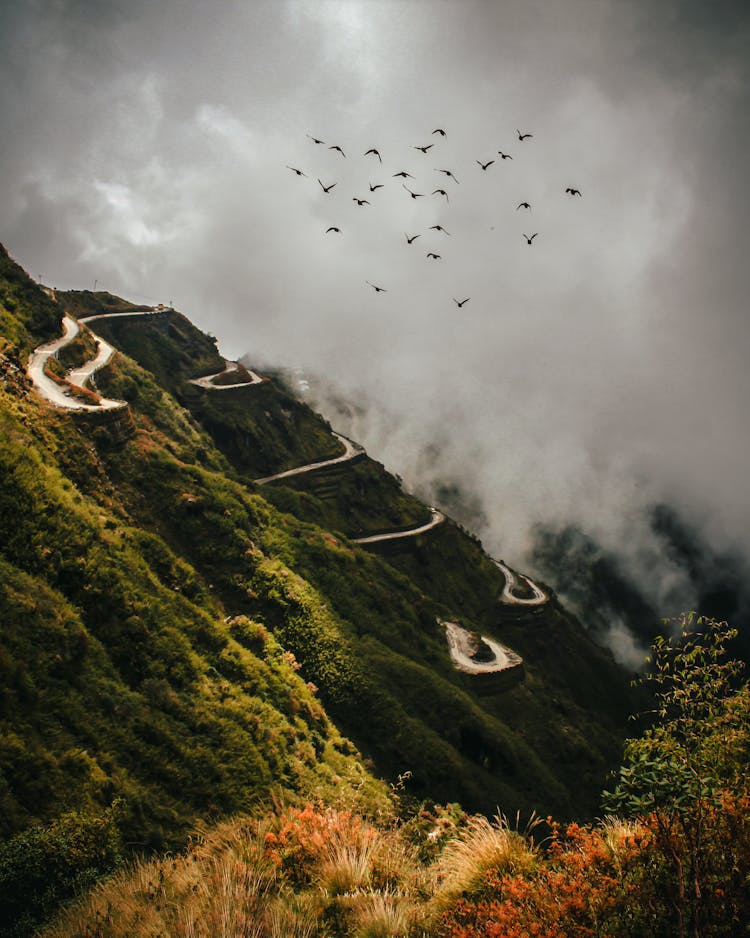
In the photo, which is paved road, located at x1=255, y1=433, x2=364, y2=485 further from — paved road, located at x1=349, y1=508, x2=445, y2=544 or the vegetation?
the vegetation

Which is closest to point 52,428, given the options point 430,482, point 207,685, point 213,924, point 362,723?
point 207,685

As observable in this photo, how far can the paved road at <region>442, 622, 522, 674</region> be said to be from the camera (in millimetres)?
54625

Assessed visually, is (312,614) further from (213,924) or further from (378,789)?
(213,924)

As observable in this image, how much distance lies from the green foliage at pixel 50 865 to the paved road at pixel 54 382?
1106 inches

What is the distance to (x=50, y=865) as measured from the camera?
10.3m

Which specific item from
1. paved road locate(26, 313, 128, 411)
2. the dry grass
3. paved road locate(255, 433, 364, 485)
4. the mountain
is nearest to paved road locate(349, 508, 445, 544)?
the mountain

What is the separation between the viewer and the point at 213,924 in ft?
22.5

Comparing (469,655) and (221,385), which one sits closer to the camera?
(469,655)

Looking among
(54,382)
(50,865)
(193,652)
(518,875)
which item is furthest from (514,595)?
(50,865)

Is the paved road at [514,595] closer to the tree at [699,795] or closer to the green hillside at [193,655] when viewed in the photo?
the green hillside at [193,655]

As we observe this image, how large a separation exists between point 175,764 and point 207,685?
4.91 metres

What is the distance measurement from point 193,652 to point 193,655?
0.25 m

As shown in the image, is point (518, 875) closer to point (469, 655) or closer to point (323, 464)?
point (469, 655)

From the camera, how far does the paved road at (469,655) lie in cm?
5462
